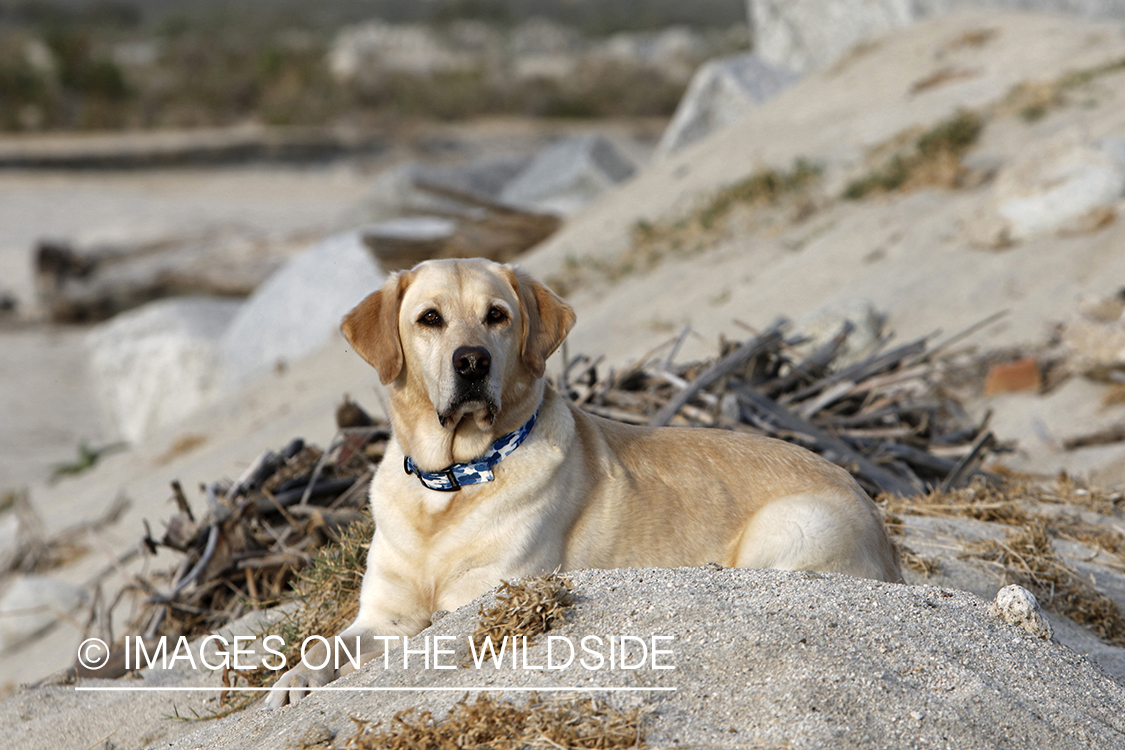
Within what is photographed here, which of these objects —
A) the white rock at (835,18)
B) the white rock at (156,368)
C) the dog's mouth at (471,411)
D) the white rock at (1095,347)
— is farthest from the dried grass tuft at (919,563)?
the white rock at (835,18)

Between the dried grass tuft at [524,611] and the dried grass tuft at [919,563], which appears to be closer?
the dried grass tuft at [524,611]

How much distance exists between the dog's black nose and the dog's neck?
0.68 ft

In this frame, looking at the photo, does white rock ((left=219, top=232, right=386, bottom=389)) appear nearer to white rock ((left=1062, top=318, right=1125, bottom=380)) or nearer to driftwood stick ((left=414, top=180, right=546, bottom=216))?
driftwood stick ((left=414, top=180, right=546, bottom=216))

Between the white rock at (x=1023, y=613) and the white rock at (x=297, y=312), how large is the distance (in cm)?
972

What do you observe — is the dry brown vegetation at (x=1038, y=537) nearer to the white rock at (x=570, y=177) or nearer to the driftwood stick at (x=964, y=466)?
the driftwood stick at (x=964, y=466)

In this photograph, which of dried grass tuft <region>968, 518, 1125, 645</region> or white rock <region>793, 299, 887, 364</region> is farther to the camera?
white rock <region>793, 299, 887, 364</region>

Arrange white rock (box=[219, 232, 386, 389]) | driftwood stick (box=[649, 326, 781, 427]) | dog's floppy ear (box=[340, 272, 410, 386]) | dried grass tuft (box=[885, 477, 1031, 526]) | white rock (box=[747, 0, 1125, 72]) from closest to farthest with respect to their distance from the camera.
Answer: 1. dog's floppy ear (box=[340, 272, 410, 386])
2. dried grass tuft (box=[885, 477, 1031, 526])
3. driftwood stick (box=[649, 326, 781, 427])
4. white rock (box=[219, 232, 386, 389])
5. white rock (box=[747, 0, 1125, 72])

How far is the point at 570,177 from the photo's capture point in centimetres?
1792

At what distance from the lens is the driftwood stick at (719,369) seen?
551 cm

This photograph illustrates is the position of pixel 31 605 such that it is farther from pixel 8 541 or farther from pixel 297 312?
pixel 297 312

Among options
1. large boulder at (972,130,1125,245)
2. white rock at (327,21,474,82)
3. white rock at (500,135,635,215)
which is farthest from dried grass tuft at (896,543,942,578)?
white rock at (327,21,474,82)

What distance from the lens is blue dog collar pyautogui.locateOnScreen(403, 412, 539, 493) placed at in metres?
3.54

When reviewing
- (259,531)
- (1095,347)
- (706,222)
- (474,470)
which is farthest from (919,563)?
(706,222)

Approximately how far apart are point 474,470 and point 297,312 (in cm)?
952
